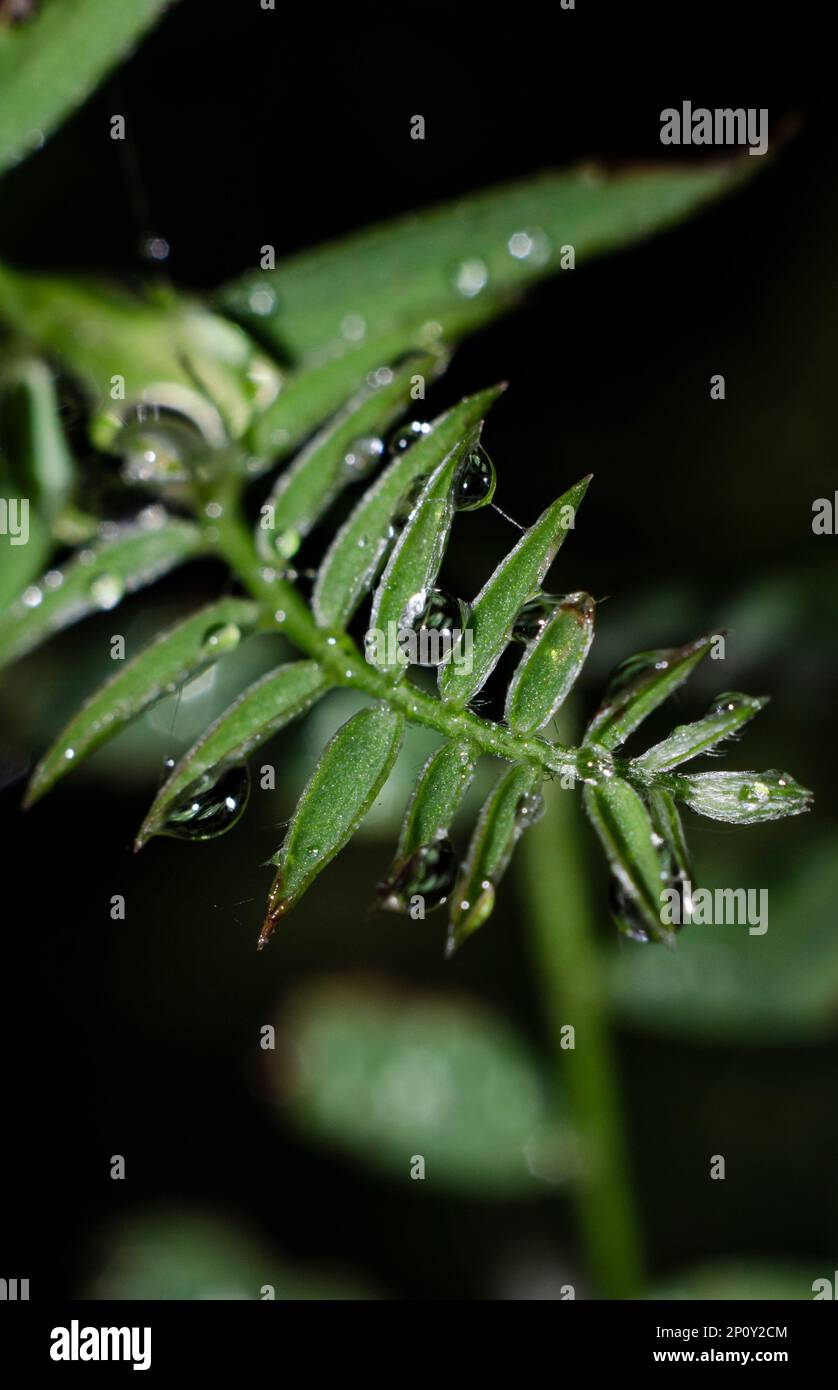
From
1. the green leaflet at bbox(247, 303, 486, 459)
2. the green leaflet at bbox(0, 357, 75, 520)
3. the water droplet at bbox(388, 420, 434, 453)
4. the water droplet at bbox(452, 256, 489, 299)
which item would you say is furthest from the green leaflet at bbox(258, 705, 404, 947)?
the water droplet at bbox(452, 256, 489, 299)

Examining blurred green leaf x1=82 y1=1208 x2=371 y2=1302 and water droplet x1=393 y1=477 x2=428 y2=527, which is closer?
water droplet x1=393 y1=477 x2=428 y2=527

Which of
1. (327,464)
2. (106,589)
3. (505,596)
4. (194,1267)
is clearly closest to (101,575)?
(106,589)

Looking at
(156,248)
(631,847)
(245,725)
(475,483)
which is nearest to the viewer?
(631,847)

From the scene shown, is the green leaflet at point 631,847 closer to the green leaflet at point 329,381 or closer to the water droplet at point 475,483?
the water droplet at point 475,483

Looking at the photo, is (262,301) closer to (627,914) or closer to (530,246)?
(530,246)

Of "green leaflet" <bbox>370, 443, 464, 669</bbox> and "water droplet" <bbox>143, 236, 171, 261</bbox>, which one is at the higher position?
"water droplet" <bbox>143, 236, 171, 261</bbox>

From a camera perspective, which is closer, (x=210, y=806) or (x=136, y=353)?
(x=210, y=806)

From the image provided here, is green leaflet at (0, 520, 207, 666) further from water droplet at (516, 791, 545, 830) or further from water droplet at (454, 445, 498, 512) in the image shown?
water droplet at (516, 791, 545, 830)
